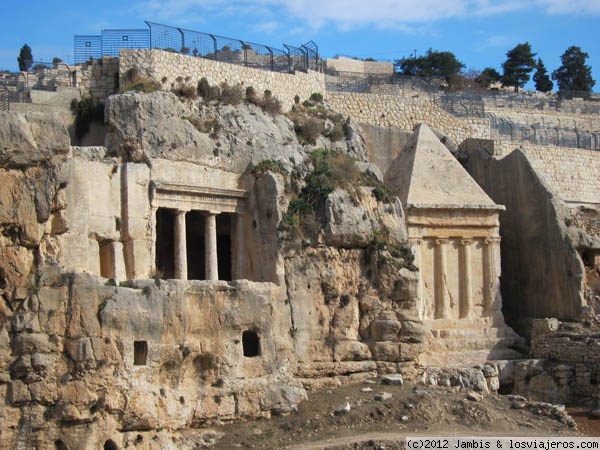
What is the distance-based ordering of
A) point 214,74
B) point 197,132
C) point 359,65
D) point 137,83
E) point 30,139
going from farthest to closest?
point 359,65 < point 214,74 < point 137,83 < point 197,132 < point 30,139

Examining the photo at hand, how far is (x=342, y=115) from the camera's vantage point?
137ft

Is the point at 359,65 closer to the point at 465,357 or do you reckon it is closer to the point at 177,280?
the point at 465,357

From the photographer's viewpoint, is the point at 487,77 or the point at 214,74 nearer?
the point at 214,74

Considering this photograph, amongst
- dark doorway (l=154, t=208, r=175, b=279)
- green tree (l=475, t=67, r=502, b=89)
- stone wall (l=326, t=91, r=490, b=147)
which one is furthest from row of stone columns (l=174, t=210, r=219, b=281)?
green tree (l=475, t=67, r=502, b=89)

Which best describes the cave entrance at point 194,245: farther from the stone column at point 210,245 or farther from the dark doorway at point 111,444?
the dark doorway at point 111,444

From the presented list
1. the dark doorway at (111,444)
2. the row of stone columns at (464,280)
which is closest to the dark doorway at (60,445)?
the dark doorway at (111,444)

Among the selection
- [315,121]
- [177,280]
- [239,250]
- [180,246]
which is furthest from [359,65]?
[177,280]

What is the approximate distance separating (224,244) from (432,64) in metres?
40.4

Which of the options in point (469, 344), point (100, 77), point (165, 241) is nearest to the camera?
point (100, 77)

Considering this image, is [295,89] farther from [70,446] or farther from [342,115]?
[70,446]

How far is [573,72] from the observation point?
257ft

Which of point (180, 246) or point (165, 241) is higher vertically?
point (165, 241)

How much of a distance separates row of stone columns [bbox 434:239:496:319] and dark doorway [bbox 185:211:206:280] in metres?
7.84

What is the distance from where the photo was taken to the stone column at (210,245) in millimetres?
33656
